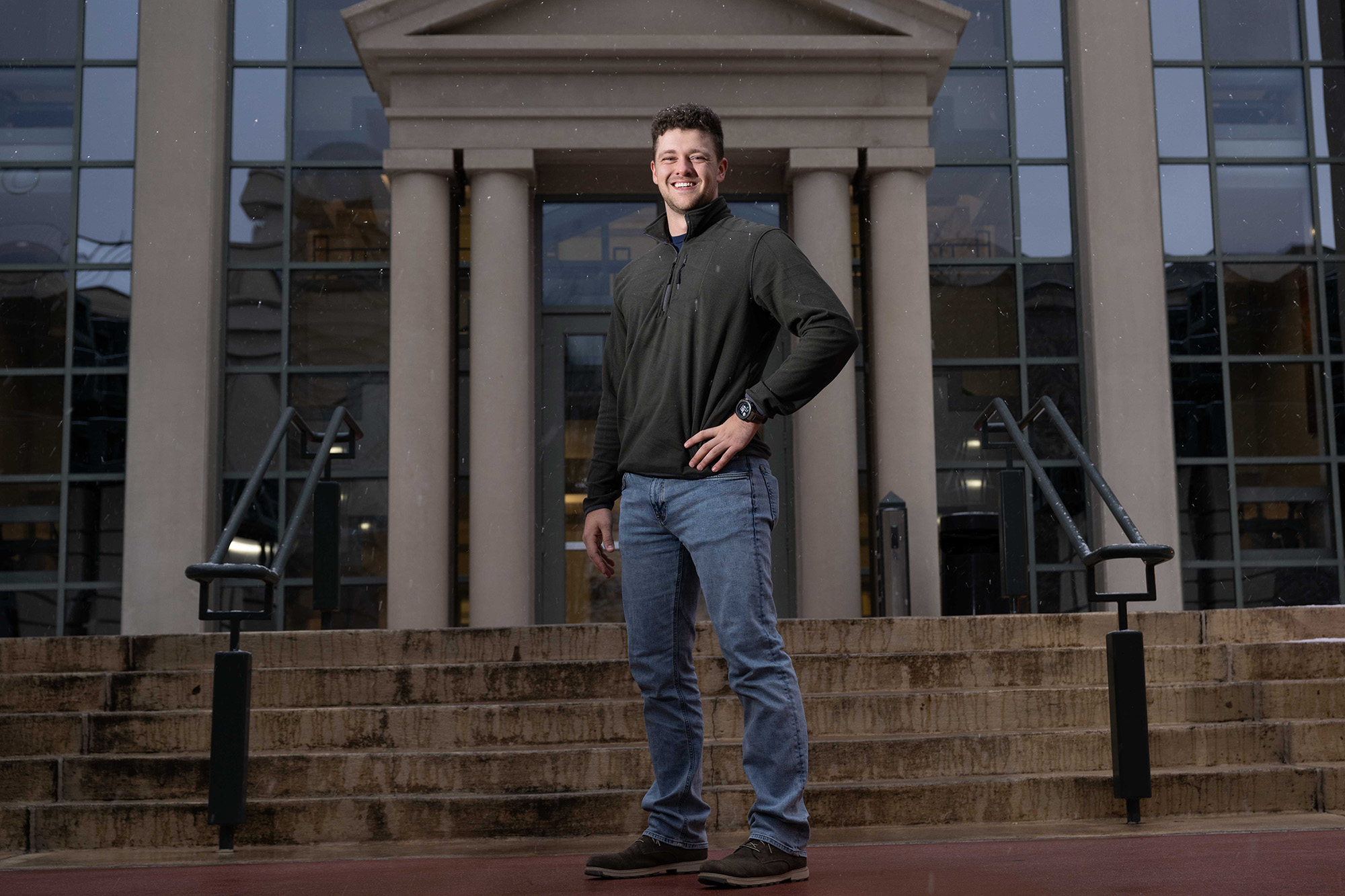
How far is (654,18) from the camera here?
10.9 metres

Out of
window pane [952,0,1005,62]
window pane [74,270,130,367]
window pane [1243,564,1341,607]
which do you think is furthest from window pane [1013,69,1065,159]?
window pane [74,270,130,367]

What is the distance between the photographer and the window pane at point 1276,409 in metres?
12.5

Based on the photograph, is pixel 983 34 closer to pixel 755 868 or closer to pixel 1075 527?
pixel 1075 527

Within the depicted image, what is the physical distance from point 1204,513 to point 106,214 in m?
11.3

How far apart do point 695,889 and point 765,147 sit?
8472 millimetres

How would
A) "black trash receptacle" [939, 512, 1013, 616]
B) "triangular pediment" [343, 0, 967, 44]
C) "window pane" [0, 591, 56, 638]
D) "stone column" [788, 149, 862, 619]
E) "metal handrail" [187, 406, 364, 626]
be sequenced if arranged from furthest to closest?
"window pane" [0, 591, 56, 638], "black trash receptacle" [939, 512, 1013, 616], "triangular pediment" [343, 0, 967, 44], "stone column" [788, 149, 862, 619], "metal handrail" [187, 406, 364, 626]

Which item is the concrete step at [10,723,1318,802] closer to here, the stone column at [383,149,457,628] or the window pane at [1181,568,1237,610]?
the stone column at [383,149,457,628]

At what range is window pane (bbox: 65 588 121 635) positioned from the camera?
12.0 metres

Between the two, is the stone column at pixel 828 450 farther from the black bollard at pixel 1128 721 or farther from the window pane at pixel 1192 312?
the black bollard at pixel 1128 721

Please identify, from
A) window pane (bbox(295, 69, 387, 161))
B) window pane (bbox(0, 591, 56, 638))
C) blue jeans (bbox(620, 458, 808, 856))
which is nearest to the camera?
blue jeans (bbox(620, 458, 808, 856))

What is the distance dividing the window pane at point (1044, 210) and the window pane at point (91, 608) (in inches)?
379

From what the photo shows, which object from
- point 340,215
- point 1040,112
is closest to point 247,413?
point 340,215

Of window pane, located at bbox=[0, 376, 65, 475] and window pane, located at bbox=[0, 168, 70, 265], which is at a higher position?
window pane, located at bbox=[0, 168, 70, 265]

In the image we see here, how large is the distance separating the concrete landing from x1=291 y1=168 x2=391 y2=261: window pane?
887 cm
